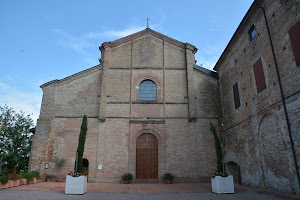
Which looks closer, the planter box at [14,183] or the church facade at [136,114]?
the planter box at [14,183]

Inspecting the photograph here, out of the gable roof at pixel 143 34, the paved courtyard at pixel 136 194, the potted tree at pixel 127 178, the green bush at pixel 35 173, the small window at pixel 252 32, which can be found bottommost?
the paved courtyard at pixel 136 194

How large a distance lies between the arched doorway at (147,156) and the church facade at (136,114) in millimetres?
69

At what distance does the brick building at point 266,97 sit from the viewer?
9.18 m

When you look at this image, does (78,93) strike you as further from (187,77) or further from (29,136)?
(29,136)

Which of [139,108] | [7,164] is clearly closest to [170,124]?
[139,108]

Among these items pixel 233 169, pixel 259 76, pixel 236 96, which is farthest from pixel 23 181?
pixel 259 76

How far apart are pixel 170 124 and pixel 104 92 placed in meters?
5.72

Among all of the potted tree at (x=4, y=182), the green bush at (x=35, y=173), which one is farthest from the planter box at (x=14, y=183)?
the green bush at (x=35, y=173)

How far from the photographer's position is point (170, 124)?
17.0 m

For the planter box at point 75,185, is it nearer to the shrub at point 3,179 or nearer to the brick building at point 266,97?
the shrub at point 3,179

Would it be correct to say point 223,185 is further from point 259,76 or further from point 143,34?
point 143,34

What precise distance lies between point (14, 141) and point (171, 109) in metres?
18.7

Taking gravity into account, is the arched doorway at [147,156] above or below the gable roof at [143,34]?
below

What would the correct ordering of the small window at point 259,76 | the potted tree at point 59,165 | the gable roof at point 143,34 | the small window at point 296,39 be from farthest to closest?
the gable roof at point 143,34 → the potted tree at point 59,165 → the small window at point 259,76 → the small window at point 296,39
